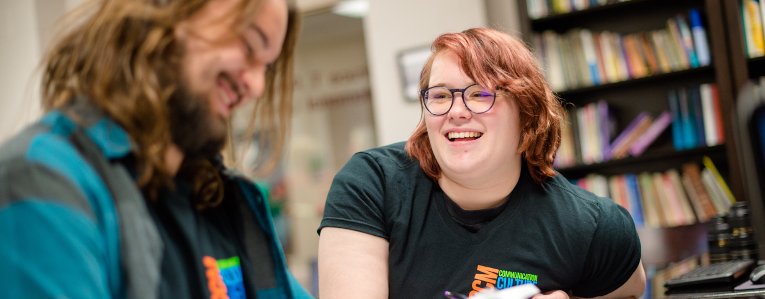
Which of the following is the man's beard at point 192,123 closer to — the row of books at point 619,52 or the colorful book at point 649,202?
the row of books at point 619,52

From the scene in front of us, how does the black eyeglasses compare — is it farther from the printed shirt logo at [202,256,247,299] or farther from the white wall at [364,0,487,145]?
the white wall at [364,0,487,145]

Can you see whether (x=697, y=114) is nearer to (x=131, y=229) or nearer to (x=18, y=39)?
(x=131, y=229)

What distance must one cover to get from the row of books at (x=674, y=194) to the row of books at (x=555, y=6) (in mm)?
839

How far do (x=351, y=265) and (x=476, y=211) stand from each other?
0.29m

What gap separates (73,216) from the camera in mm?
806

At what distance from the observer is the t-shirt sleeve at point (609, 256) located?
1636 mm

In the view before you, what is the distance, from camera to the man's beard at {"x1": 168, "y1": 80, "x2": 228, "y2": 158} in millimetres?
937

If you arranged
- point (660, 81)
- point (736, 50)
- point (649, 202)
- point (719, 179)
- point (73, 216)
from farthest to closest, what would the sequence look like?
point (660, 81), point (649, 202), point (719, 179), point (736, 50), point (73, 216)

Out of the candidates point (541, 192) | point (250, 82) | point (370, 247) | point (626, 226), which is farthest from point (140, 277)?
point (626, 226)

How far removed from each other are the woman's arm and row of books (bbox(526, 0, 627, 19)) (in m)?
2.51

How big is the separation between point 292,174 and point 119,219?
482 centimetres

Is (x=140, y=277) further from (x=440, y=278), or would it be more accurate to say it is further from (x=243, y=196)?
(x=440, y=278)

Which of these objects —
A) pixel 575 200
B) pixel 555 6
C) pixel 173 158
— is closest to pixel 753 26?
pixel 555 6

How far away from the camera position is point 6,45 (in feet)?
16.3
